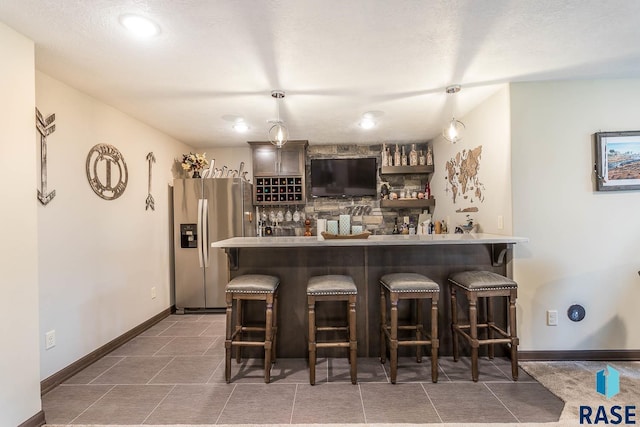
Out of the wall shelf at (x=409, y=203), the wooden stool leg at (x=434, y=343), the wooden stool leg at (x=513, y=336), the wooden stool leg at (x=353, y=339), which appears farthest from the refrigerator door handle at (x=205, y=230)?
the wooden stool leg at (x=513, y=336)

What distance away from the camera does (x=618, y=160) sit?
2.58m

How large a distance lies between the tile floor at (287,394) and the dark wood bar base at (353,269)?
8.9 inches

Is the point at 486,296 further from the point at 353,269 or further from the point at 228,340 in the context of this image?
the point at 228,340

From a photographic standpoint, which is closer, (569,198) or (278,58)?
(278,58)

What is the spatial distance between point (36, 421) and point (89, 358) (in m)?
0.88

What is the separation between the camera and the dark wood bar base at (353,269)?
2736 millimetres

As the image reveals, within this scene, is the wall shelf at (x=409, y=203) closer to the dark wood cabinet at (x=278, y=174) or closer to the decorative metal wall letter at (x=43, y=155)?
the dark wood cabinet at (x=278, y=174)

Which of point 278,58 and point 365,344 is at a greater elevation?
point 278,58

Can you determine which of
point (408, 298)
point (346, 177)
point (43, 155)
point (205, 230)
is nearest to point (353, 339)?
point (408, 298)

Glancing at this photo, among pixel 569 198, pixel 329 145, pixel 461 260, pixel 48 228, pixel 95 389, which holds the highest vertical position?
pixel 329 145

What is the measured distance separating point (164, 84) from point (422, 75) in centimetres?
211

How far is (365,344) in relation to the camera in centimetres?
274

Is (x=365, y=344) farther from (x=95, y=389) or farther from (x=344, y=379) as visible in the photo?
(x=95, y=389)

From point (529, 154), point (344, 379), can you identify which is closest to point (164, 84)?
point (344, 379)
